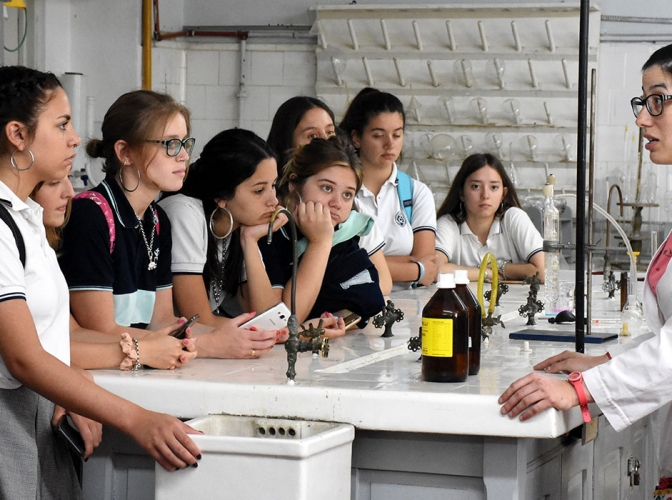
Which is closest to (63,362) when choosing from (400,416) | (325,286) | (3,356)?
(3,356)

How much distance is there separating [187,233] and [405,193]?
5.99ft

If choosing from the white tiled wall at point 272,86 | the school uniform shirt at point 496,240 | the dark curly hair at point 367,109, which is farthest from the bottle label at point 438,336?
the white tiled wall at point 272,86

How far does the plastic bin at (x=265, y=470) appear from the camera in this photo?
170 centimetres

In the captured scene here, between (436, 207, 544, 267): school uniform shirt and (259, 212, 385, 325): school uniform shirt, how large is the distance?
1.81 metres

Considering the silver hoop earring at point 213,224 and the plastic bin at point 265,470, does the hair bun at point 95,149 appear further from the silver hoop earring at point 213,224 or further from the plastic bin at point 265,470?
the plastic bin at point 265,470

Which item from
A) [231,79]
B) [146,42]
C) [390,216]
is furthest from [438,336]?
[231,79]

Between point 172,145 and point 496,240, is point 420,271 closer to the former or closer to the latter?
point 496,240

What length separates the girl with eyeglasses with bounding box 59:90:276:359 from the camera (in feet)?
7.13

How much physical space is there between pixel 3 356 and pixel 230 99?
219 inches

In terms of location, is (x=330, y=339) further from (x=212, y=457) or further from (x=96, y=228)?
(x=212, y=457)

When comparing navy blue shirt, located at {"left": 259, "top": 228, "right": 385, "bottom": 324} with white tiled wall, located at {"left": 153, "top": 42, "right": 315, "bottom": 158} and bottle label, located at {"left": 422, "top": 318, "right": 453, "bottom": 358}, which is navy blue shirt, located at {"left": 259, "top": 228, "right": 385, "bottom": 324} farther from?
white tiled wall, located at {"left": 153, "top": 42, "right": 315, "bottom": 158}

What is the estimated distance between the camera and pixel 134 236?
2326 millimetres

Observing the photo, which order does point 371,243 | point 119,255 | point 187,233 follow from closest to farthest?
1. point 119,255
2. point 187,233
3. point 371,243

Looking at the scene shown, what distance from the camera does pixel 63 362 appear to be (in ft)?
5.92
